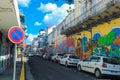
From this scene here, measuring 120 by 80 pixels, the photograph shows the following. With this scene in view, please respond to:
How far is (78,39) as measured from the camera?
4128 centimetres

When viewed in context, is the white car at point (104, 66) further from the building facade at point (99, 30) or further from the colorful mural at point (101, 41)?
the colorful mural at point (101, 41)

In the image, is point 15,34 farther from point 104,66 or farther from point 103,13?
point 103,13

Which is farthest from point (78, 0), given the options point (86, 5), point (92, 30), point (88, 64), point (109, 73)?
point (109, 73)

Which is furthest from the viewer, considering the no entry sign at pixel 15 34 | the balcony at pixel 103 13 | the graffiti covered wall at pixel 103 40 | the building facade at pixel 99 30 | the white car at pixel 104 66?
the graffiti covered wall at pixel 103 40

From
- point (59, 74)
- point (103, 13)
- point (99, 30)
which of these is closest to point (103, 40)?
point (99, 30)

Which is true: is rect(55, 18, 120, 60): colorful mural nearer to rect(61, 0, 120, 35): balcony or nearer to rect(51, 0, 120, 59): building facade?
rect(51, 0, 120, 59): building facade

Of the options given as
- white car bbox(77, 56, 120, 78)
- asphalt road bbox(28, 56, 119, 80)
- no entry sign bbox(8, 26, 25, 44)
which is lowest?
asphalt road bbox(28, 56, 119, 80)

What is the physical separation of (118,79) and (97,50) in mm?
12446

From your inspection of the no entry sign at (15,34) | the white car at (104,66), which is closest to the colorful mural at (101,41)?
the white car at (104,66)

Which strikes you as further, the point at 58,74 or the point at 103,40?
the point at 103,40

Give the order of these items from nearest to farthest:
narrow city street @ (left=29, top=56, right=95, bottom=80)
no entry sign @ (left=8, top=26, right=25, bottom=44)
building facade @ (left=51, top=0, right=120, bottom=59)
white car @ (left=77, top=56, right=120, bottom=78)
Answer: no entry sign @ (left=8, top=26, right=25, bottom=44) < narrow city street @ (left=29, top=56, right=95, bottom=80) < white car @ (left=77, top=56, right=120, bottom=78) < building facade @ (left=51, top=0, right=120, bottom=59)

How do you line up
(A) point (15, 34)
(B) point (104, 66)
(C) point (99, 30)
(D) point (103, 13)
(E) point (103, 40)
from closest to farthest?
(A) point (15, 34)
(B) point (104, 66)
(D) point (103, 13)
(E) point (103, 40)
(C) point (99, 30)

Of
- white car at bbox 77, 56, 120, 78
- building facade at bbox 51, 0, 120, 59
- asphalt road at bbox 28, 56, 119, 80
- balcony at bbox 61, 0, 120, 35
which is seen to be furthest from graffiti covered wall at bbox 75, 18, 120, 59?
white car at bbox 77, 56, 120, 78

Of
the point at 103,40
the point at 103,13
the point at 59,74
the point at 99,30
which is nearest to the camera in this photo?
the point at 59,74
